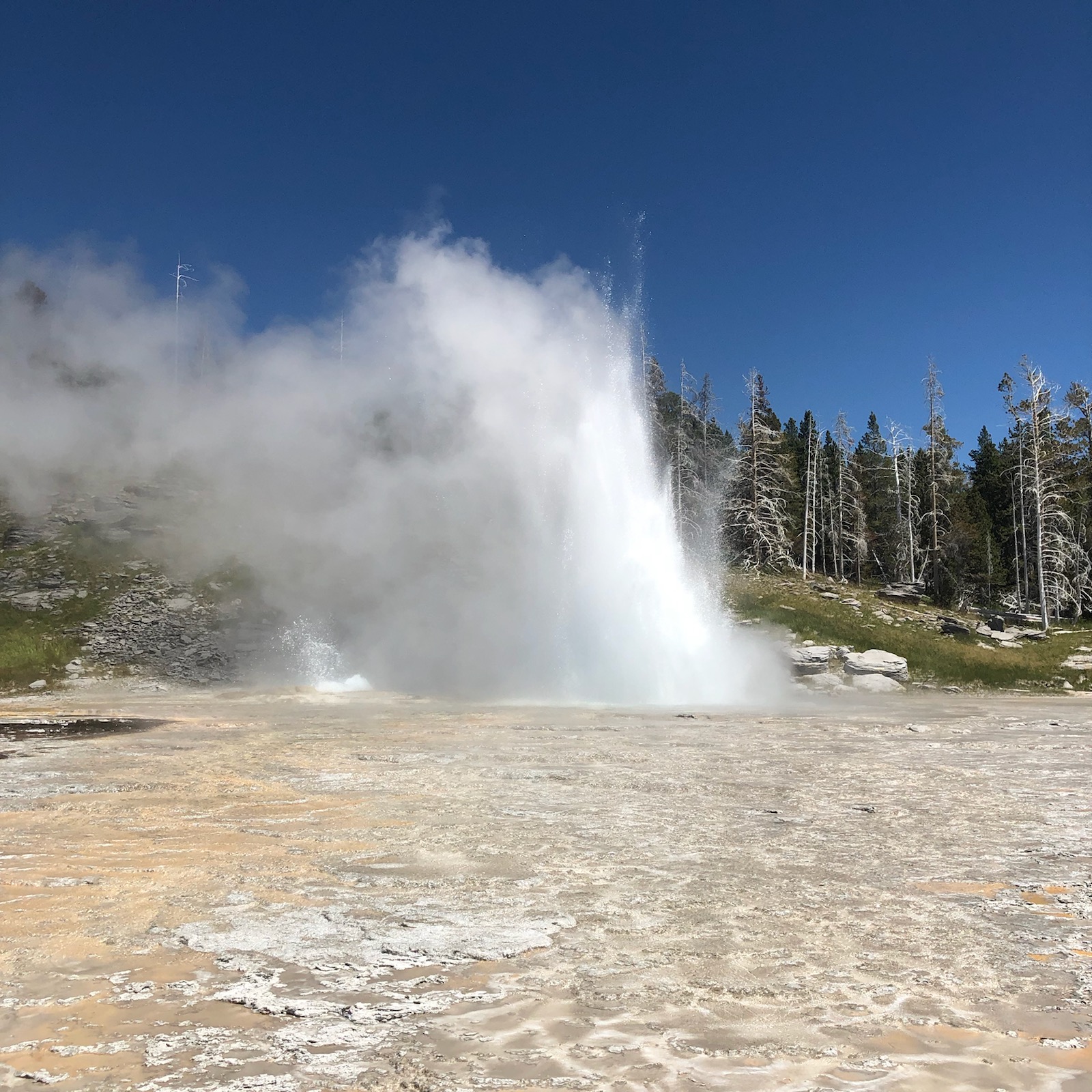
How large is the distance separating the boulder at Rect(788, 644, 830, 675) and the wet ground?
801 inches

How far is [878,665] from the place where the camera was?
106 feet

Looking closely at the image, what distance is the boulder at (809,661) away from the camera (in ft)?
104

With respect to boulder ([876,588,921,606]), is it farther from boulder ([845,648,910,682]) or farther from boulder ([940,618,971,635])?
boulder ([845,648,910,682])

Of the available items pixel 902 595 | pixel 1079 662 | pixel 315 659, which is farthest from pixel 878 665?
pixel 315 659

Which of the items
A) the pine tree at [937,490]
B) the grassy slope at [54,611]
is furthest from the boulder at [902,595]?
the grassy slope at [54,611]

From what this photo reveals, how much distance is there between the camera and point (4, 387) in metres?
48.8

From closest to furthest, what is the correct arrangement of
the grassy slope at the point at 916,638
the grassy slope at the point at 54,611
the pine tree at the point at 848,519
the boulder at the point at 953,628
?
the grassy slope at the point at 54,611
the grassy slope at the point at 916,638
the boulder at the point at 953,628
the pine tree at the point at 848,519

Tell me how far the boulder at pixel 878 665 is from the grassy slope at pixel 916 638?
0.81 metres

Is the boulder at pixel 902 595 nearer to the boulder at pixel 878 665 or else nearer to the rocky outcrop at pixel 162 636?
the boulder at pixel 878 665

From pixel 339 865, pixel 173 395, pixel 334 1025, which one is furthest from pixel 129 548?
pixel 334 1025

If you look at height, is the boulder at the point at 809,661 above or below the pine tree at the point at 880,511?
below

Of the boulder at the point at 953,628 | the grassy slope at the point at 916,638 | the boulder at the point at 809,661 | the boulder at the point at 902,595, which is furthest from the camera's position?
the boulder at the point at 902,595

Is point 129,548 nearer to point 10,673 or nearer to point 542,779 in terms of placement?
point 10,673

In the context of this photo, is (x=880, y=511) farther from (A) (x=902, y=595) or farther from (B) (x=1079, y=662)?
(B) (x=1079, y=662)
